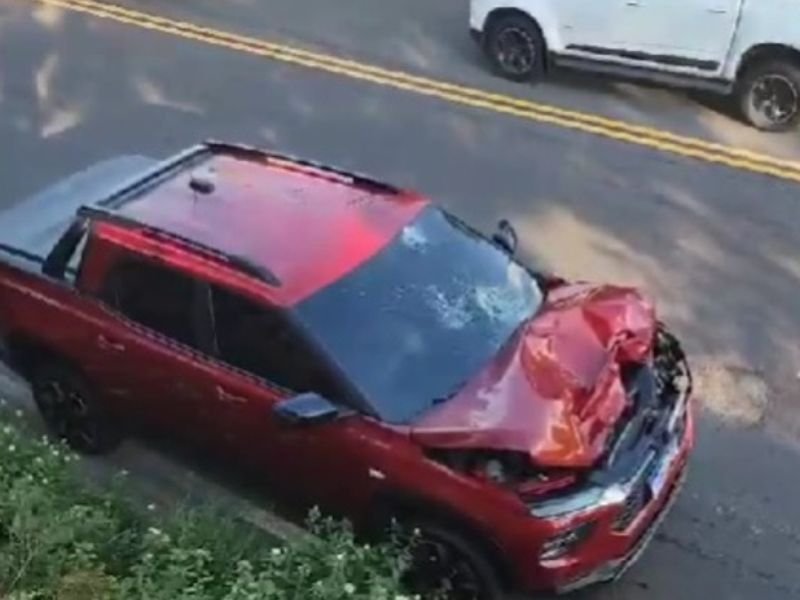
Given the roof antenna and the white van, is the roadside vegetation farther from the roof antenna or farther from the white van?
the white van

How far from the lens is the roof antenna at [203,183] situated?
8164 millimetres

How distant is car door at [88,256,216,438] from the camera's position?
7.74 meters

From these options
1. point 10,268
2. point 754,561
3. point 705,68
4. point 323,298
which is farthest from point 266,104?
point 754,561

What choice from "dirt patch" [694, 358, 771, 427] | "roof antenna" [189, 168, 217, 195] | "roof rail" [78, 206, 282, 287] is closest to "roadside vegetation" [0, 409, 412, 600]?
"roof rail" [78, 206, 282, 287]

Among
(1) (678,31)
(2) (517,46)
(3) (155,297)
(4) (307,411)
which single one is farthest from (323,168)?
(2) (517,46)

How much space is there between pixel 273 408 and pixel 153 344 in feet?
3.03

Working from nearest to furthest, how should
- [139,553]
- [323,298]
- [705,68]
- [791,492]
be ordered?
[139,553] → [323,298] → [791,492] → [705,68]

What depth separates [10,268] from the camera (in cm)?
861

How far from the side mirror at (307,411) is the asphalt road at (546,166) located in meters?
1.65

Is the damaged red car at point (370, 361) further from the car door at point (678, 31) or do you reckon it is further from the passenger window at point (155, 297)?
the car door at point (678, 31)

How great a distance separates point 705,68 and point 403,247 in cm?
571

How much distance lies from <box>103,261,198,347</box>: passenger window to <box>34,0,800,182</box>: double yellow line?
562cm

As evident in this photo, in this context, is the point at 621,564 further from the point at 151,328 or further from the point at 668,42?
the point at 668,42

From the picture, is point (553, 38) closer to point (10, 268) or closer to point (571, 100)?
point (571, 100)
